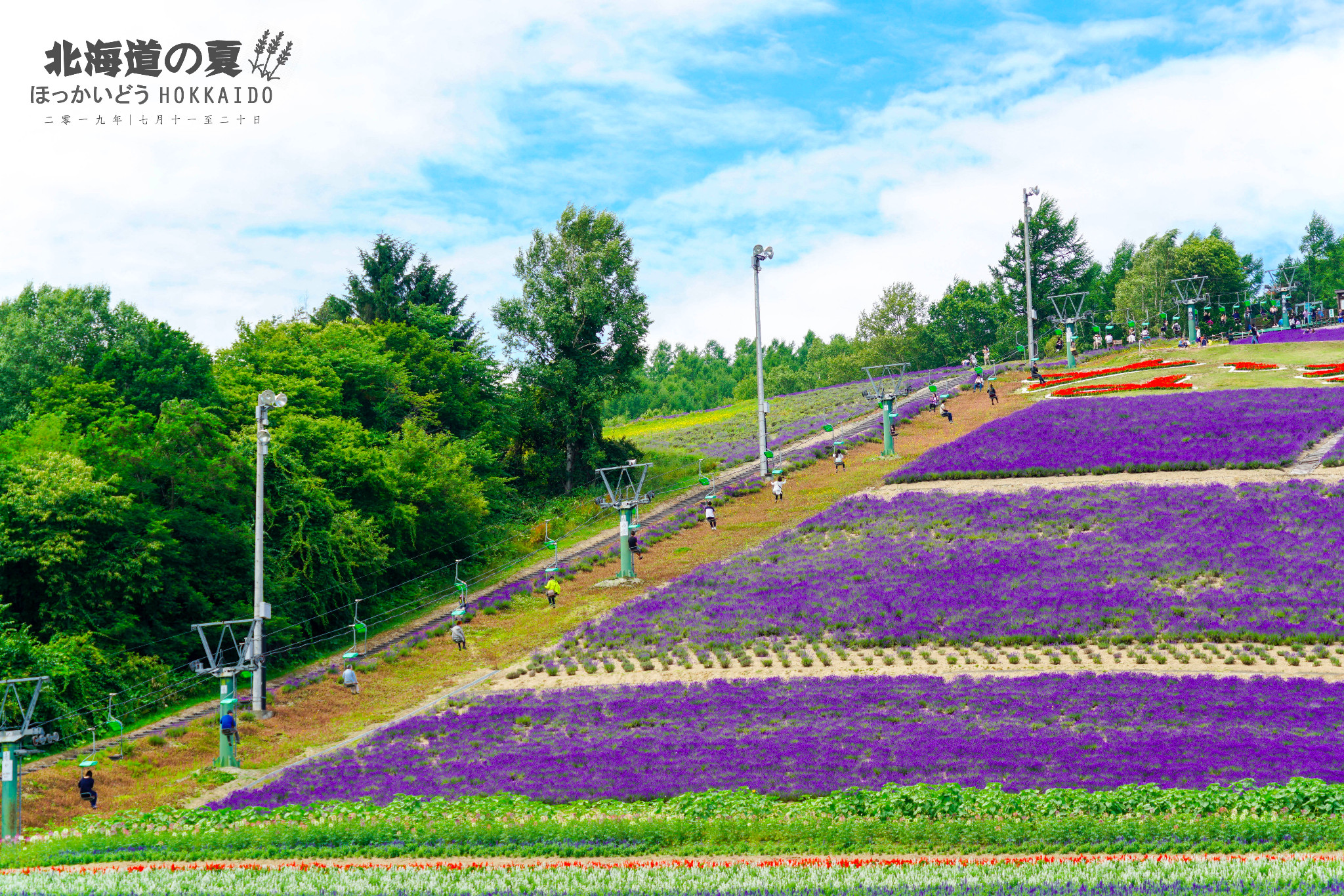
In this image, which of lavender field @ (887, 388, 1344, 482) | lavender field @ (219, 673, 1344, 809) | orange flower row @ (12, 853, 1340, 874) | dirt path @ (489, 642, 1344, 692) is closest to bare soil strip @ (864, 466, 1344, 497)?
lavender field @ (887, 388, 1344, 482)

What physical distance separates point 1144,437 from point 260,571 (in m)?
43.7

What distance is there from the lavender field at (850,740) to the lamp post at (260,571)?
5.14 meters

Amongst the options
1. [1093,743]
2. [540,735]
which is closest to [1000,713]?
[1093,743]

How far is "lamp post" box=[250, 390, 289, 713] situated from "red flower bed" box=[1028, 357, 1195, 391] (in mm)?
61067

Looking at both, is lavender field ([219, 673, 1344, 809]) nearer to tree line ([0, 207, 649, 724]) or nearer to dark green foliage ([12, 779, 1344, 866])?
dark green foliage ([12, 779, 1344, 866])

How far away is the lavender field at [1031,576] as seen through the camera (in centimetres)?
3509

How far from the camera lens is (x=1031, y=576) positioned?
39.7 m

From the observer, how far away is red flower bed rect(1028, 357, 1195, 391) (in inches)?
3219

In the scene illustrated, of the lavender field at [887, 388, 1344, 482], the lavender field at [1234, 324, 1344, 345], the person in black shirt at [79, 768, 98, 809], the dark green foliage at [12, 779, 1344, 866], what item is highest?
the lavender field at [1234, 324, 1344, 345]

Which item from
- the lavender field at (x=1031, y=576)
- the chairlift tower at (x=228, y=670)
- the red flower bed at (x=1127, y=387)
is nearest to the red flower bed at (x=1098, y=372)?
the red flower bed at (x=1127, y=387)

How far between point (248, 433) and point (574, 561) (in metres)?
14.9

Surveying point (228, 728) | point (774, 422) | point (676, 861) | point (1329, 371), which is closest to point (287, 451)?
point (228, 728)

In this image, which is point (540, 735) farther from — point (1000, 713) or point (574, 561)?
point (574, 561)

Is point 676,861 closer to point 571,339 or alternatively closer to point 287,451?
point 287,451
